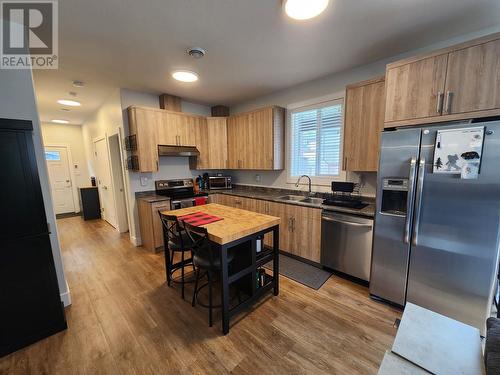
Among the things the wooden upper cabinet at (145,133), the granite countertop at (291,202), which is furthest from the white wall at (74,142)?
the granite countertop at (291,202)

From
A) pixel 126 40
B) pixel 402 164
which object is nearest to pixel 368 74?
pixel 402 164

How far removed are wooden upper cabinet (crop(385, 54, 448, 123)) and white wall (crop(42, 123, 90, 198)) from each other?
7.87m

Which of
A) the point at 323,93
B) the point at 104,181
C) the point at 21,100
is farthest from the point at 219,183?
the point at 21,100

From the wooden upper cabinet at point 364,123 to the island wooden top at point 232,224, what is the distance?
1345 millimetres

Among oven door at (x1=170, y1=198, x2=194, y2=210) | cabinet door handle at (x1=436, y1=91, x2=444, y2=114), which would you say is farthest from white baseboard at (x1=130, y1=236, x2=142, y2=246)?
cabinet door handle at (x1=436, y1=91, x2=444, y2=114)

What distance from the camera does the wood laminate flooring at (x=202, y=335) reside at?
1.54 m

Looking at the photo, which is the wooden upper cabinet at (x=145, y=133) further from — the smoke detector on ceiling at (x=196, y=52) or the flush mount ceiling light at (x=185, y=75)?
the smoke detector on ceiling at (x=196, y=52)

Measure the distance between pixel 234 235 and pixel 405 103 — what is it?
2044mm

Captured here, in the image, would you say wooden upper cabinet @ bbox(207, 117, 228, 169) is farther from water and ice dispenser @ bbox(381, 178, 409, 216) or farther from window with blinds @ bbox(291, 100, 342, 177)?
water and ice dispenser @ bbox(381, 178, 409, 216)

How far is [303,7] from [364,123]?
1.48m

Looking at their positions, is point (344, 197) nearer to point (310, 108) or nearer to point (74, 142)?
point (310, 108)

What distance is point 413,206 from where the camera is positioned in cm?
188

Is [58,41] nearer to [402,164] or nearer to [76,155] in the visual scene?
[402,164]

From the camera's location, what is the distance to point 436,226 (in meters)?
1.81
